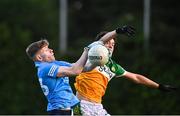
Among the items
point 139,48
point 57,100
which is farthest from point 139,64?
point 57,100

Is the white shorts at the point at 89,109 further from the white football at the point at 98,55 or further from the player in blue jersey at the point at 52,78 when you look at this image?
the white football at the point at 98,55

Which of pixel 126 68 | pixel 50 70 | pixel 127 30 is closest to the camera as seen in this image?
pixel 127 30

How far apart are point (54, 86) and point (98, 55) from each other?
83 centimetres

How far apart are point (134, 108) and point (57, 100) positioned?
15.8 metres

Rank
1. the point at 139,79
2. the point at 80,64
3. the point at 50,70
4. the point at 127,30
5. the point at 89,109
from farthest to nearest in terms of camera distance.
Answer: the point at 139,79 → the point at 89,109 → the point at 50,70 → the point at 80,64 → the point at 127,30

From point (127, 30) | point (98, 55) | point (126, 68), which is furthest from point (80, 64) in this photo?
point (126, 68)

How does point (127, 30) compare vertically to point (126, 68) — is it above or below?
above

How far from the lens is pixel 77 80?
458 inches

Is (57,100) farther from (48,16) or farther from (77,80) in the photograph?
(48,16)

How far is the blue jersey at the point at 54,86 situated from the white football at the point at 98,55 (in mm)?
504

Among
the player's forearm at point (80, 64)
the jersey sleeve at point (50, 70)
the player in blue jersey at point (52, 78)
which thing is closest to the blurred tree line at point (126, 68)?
the player in blue jersey at point (52, 78)

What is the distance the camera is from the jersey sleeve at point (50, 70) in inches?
408

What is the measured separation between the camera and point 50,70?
34.1 ft

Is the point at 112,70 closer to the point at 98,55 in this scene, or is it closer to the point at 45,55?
the point at 45,55
